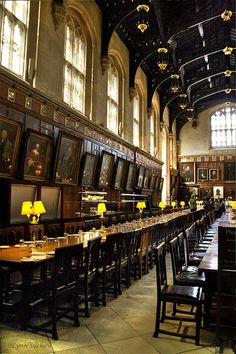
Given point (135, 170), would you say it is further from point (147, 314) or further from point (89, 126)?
point (147, 314)

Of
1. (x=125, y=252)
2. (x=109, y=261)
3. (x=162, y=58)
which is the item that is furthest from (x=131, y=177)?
(x=109, y=261)

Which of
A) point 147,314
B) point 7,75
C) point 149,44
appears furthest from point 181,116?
point 147,314

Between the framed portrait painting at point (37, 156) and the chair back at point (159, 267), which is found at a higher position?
the framed portrait painting at point (37, 156)

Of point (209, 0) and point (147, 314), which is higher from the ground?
point (209, 0)

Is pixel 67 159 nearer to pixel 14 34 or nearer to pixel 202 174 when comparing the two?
pixel 14 34

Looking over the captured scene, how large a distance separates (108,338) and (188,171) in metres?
24.1

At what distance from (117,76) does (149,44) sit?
215 centimetres

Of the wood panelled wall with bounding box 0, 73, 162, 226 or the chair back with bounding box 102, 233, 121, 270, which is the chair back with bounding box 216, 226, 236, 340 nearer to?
the chair back with bounding box 102, 233, 121, 270

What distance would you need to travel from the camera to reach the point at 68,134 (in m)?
7.86

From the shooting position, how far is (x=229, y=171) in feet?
81.6

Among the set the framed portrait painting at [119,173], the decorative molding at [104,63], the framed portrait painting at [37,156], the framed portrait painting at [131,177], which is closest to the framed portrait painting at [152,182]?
the framed portrait painting at [131,177]

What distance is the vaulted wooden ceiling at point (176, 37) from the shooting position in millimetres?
10883

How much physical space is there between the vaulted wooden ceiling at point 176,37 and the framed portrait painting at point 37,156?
410 cm

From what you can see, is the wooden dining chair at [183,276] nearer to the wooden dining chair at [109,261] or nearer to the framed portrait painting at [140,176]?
the wooden dining chair at [109,261]
